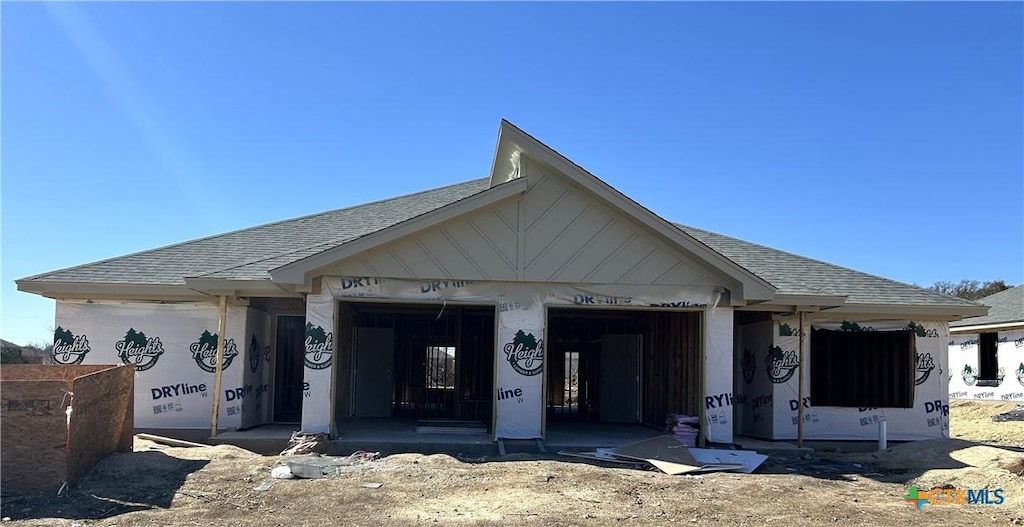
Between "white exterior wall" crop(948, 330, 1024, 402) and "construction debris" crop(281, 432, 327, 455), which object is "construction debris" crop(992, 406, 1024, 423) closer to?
"white exterior wall" crop(948, 330, 1024, 402)

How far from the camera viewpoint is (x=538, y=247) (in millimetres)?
12312

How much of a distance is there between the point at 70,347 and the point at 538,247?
8.63m

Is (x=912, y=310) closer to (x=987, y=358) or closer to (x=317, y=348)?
(x=317, y=348)

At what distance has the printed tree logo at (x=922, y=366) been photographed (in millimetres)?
14547

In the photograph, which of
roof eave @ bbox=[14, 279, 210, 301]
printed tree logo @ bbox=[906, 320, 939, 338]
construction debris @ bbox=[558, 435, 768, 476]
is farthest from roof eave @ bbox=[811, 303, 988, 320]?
roof eave @ bbox=[14, 279, 210, 301]

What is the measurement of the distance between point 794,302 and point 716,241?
4.65 meters

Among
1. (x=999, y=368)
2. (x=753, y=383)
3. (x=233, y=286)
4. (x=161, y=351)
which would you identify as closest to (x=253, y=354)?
(x=161, y=351)

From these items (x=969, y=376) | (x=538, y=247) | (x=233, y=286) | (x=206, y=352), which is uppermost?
(x=538, y=247)

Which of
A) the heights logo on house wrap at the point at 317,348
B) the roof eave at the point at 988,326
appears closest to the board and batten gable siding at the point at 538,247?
the heights logo on house wrap at the point at 317,348

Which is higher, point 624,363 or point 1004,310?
point 1004,310

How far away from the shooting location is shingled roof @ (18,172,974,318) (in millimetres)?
13344

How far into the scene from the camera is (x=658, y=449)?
10961mm

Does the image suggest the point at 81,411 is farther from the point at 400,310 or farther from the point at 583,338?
the point at 583,338

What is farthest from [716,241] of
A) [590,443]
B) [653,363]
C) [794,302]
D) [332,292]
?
[332,292]
